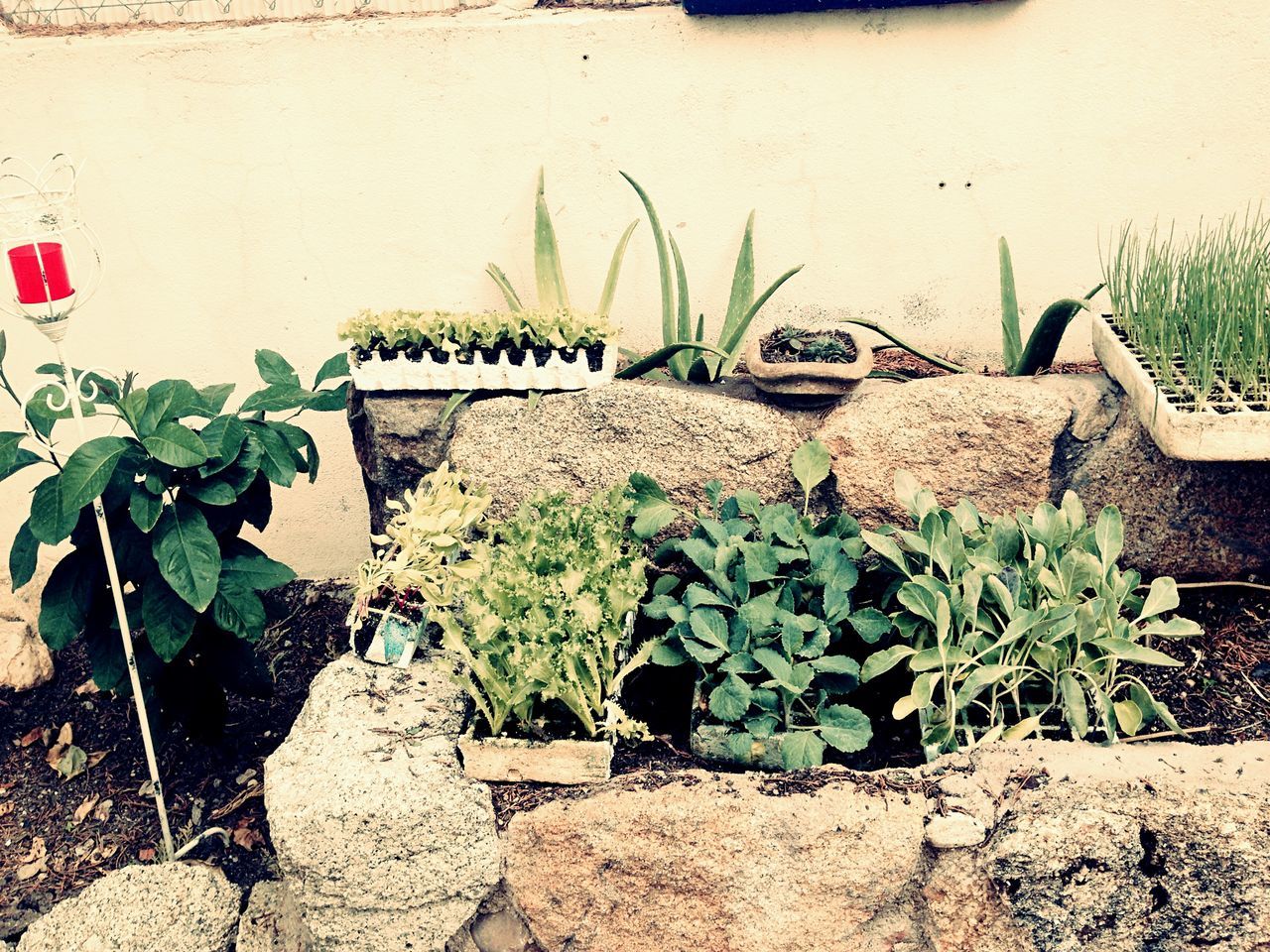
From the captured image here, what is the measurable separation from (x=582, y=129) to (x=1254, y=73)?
2.05 metres

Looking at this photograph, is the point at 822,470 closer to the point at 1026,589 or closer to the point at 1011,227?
the point at 1026,589

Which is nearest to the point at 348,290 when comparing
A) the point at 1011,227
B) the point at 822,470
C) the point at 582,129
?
the point at 582,129

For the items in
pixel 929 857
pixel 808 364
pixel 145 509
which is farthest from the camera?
pixel 808 364

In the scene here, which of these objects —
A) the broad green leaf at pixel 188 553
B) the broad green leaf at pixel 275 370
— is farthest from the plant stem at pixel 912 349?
the broad green leaf at pixel 188 553

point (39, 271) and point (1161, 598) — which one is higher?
point (39, 271)

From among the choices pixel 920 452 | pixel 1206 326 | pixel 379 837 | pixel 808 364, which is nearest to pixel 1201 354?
pixel 1206 326

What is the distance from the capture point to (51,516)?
8.79ft

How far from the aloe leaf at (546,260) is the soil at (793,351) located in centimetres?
66

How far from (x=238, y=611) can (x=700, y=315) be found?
1.59 metres

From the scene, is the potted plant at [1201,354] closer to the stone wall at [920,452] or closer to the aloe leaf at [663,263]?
the stone wall at [920,452]

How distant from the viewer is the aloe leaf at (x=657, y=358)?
313 cm

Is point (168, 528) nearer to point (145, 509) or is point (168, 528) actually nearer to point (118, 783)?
point (145, 509)

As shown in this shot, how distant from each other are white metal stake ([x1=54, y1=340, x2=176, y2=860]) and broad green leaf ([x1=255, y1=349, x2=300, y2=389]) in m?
0.49

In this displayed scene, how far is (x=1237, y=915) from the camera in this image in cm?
227
